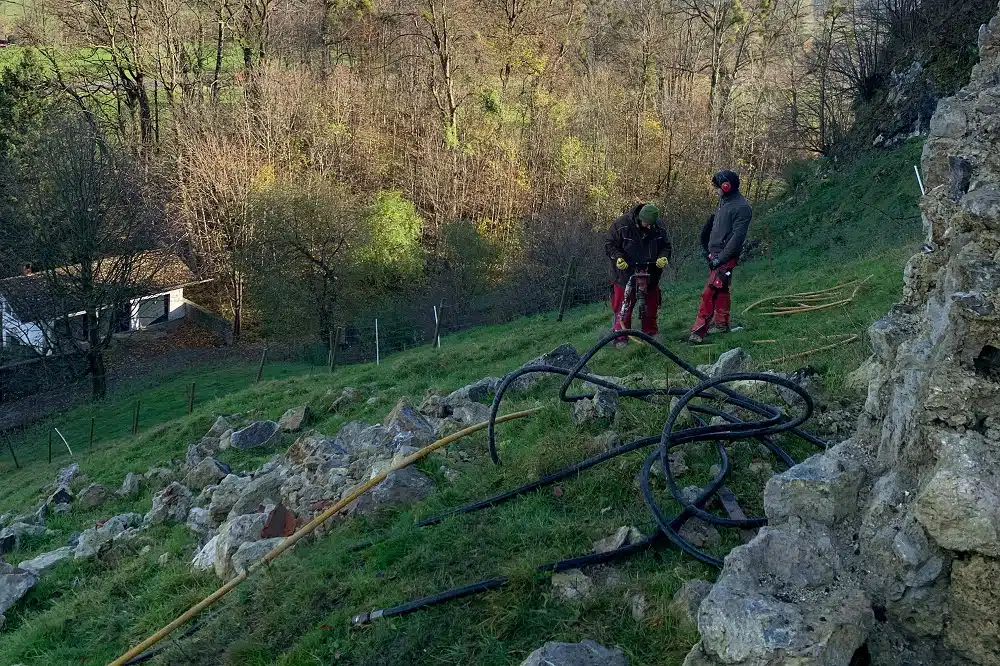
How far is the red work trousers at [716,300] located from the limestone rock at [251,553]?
5.93m

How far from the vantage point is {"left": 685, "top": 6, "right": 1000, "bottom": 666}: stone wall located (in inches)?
115

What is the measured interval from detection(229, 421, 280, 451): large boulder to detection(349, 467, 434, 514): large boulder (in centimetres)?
605

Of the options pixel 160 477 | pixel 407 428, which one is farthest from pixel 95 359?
pixel 407 428

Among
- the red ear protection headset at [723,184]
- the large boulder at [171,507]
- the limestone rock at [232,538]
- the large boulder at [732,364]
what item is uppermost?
the red ear protection headset at [723,184]

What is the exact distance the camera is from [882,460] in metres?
3.81

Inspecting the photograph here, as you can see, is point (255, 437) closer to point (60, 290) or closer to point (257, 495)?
point (257, 495)

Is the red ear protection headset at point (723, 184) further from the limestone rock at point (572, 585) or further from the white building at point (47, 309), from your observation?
the white building at point (47, 309)

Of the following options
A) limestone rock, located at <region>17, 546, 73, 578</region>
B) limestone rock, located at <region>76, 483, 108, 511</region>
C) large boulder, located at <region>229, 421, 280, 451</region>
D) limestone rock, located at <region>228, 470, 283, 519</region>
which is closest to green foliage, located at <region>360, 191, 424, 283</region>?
limestone rock, located at <region>76, 483, 108, 511</region>

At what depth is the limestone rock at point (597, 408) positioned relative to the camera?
20.3ft

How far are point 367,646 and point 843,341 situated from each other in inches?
220

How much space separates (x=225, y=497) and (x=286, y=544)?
2.75 m

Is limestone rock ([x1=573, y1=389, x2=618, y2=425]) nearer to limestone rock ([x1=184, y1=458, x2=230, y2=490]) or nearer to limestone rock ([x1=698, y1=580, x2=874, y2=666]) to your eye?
limestone rock ([x1=698, y1=580, x2=874, y2=666])

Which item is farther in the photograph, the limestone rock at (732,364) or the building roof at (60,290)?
the building roof at (60,290)

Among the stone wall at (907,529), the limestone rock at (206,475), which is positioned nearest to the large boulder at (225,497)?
the limestone rock at (206,475)
